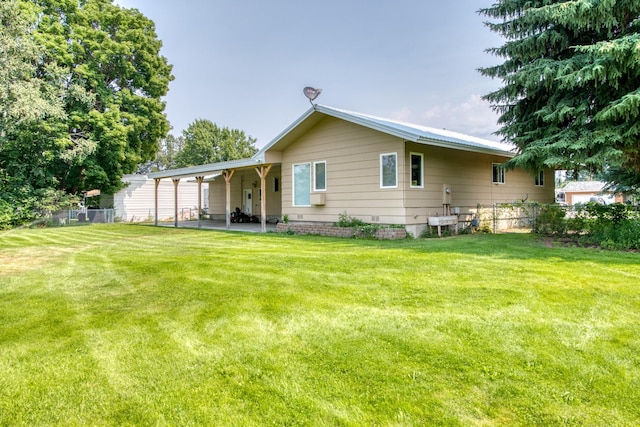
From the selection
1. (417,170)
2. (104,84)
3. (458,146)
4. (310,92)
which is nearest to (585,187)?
(458,146)

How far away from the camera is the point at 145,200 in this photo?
76.2 ft

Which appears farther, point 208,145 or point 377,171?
point 208,145

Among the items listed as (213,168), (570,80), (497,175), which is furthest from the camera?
(213,168)

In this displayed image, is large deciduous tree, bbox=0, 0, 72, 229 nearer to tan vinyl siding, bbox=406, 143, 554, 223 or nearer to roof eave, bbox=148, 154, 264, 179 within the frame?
roof eave, bbox=148, 154, 264, 179

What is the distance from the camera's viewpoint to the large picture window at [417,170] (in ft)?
33.8

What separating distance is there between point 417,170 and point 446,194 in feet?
4.97

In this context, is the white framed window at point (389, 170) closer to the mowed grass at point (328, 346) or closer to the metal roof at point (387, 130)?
the metal roof at point (387, 130)

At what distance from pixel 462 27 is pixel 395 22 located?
2.84m

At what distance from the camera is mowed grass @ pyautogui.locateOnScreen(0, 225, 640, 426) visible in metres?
2.20

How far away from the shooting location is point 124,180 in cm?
2211

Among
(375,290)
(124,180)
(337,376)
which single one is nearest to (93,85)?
(124,180)

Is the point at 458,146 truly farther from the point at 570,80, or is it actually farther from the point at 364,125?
the point at 570,80

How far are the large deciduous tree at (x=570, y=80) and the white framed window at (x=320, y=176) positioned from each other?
197 inches

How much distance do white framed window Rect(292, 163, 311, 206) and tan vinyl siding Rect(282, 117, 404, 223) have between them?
8.0 inches
